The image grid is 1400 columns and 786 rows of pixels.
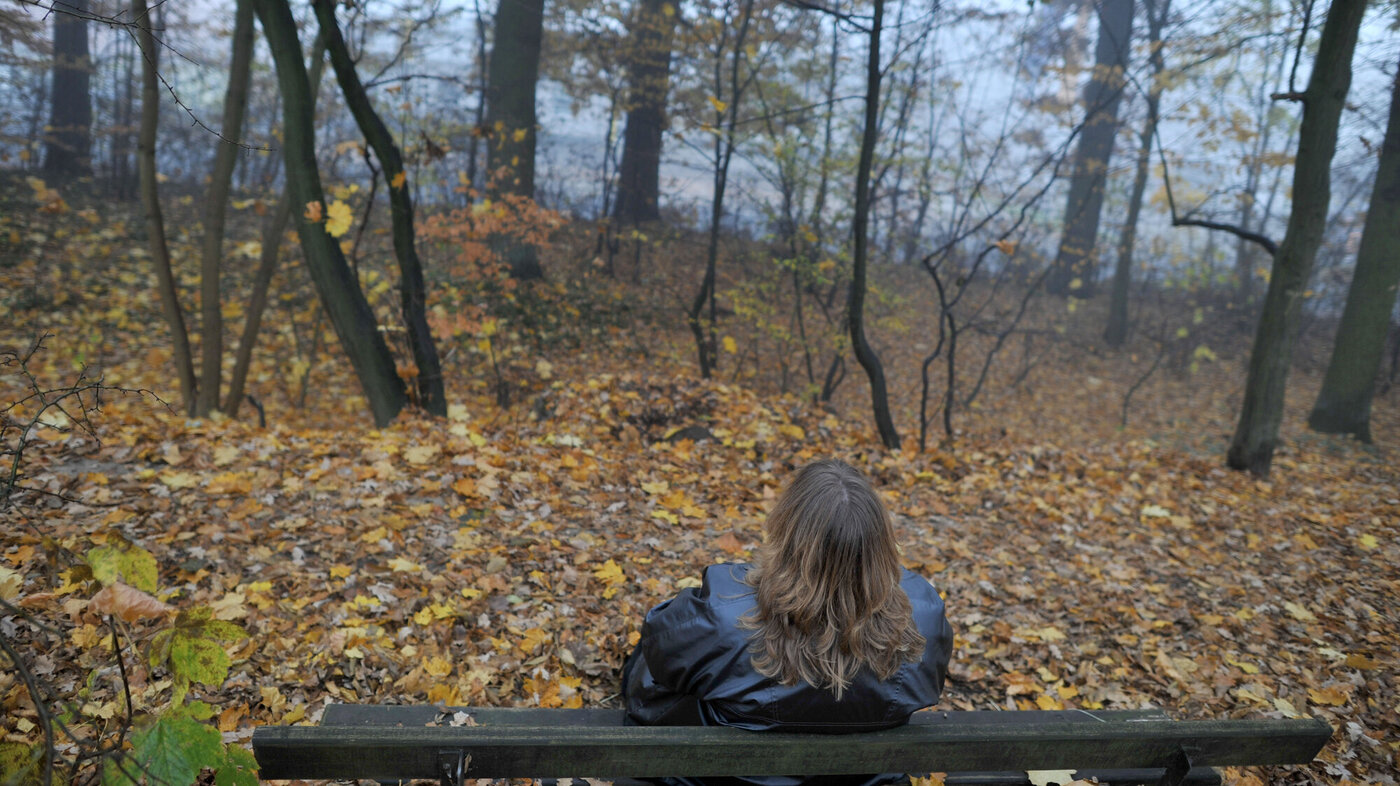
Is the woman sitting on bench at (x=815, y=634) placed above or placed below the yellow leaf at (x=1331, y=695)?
above

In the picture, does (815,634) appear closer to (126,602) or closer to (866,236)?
(126,602)

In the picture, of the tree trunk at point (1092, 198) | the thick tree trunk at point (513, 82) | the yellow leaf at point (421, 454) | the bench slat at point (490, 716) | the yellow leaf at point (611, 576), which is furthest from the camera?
the tree trunk at point (1092, 198)

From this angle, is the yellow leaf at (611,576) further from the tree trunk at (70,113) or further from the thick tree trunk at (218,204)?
the tree trunk at (70,113)

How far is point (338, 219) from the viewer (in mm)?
6055

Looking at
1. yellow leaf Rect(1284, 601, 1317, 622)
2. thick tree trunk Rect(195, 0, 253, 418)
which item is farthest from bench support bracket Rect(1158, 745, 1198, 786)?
thick tree trunk Rect(195, 0, 253, 418)

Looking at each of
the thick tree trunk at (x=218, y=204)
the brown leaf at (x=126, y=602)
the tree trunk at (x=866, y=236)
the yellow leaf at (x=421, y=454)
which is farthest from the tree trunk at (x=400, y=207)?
the brown leaf at (x=126, y=602)

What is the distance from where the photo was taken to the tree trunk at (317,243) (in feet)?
19.0

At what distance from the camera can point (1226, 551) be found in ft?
16.9

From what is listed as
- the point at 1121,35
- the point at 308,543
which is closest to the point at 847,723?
the point at 308,543

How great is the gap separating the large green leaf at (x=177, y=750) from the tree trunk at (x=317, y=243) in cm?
524

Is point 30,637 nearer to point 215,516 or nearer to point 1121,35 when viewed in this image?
point 215,516

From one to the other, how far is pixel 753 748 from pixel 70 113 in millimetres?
16815

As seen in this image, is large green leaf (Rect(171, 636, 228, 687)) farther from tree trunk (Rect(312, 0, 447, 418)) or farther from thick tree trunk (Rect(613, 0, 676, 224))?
thick tree trunk (Rect(613, 0, 676, 224))

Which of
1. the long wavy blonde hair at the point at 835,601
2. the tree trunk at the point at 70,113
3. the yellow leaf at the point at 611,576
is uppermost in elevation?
the tree trunk at the point at 70,113
